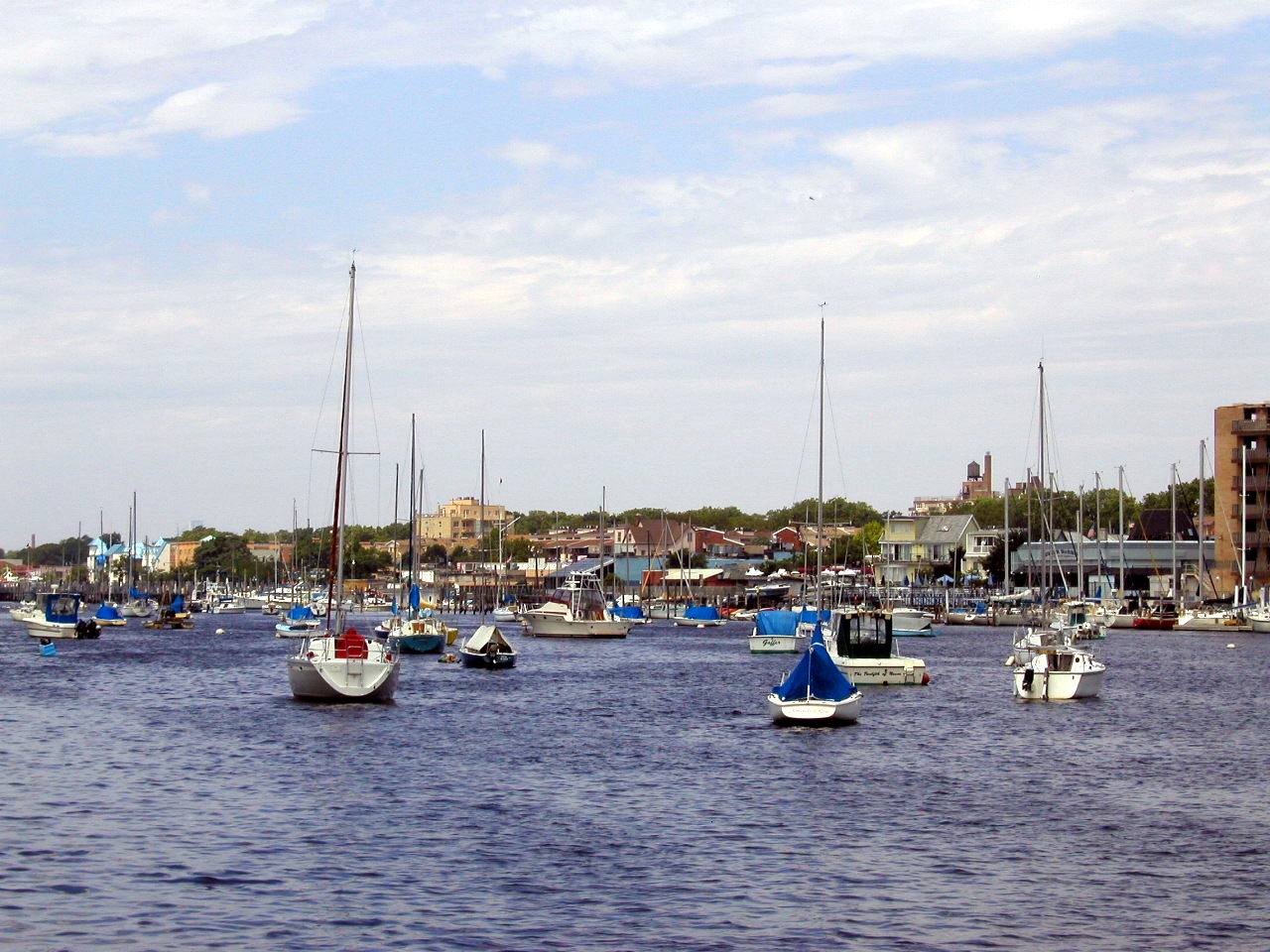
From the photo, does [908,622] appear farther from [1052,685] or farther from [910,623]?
[1052,685]

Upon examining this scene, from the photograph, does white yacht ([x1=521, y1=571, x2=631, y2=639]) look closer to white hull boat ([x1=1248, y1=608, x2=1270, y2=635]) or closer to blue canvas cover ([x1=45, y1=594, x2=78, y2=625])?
blue canvas cover ([x1=45, y1=594, x2=78, y2=625])

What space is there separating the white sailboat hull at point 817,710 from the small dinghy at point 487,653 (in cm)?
3540

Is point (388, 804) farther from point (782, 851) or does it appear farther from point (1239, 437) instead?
point (1239, 437)

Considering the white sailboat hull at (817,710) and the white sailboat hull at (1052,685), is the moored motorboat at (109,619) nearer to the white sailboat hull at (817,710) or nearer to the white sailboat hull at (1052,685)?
the white sailboat hull at (1052,685)

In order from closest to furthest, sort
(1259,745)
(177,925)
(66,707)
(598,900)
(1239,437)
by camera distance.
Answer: (177,925), (598,900), (1259,745), (66,707), (1239,437)

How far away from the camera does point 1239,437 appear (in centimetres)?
16888

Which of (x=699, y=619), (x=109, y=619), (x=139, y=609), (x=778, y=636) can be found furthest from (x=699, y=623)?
(x=778, y=636)

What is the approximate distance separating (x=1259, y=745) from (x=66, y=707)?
43.9 meters

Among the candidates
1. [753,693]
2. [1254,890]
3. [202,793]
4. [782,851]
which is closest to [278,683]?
[753,693]

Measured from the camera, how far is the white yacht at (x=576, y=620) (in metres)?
128

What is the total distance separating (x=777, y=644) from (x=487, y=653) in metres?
25.8

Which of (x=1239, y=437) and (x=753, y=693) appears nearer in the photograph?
(x=753, y=693)

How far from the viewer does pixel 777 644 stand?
356 ft

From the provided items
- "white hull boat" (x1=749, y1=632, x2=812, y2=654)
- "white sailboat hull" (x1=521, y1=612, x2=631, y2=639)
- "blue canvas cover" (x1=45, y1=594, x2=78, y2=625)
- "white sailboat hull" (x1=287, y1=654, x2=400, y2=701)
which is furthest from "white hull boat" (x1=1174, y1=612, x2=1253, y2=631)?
"white sailboat hull" (x1=287, y1=654, x2=400, y2=701)
